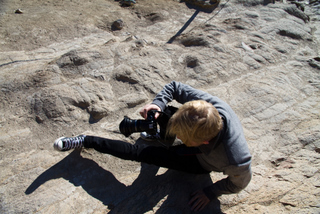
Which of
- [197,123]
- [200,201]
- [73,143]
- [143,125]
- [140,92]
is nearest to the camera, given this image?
[197,123]

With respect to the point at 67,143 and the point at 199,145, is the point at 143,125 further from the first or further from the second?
the point at 67,143

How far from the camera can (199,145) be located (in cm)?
155

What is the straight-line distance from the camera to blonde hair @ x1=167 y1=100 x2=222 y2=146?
138cm

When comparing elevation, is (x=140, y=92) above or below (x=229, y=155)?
below

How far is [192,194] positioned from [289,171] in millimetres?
883

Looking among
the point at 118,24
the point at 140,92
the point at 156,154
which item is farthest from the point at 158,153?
the point at 118,24

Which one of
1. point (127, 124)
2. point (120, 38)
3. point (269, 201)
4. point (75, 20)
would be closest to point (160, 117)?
point (127, 124)

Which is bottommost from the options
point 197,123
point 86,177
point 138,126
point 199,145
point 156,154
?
point 86,177

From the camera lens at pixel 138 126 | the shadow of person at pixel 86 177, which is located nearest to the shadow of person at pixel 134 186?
the shadow of person at pixel 86 177

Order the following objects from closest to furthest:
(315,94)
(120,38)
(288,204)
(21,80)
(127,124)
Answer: (288,204), (127,124), (21,80), (315,94), (120,38)

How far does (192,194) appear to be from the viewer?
1846 millimetres

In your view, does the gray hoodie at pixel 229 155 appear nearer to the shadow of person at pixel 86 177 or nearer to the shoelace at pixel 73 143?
the shadow of person at pixel 86 177

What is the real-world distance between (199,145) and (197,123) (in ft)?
0.78

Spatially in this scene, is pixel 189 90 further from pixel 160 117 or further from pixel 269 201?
pixel 269 201
